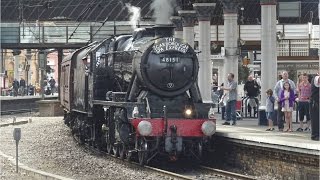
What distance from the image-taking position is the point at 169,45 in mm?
16641

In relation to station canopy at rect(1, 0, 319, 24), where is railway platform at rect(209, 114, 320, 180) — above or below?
below

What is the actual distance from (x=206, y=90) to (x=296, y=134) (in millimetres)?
12631

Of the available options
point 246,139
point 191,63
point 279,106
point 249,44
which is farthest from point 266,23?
point 249,44

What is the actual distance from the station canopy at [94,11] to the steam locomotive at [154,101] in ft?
81.8

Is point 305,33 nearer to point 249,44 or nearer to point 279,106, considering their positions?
point 249,44

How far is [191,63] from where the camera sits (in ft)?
55.8

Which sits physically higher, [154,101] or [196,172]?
[154,101]

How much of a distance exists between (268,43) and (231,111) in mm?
2422


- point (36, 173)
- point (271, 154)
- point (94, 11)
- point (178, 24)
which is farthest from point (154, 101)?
point (94, 11)

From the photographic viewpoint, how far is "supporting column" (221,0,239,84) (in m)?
26.7

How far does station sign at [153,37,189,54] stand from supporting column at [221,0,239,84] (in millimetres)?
9863

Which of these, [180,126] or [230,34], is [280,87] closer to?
[180,126]

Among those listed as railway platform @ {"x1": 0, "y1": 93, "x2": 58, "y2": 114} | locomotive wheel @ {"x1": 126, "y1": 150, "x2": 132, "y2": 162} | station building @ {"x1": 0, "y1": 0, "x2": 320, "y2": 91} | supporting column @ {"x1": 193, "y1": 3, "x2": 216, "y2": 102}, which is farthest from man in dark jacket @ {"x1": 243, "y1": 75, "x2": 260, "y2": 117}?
railway platform @ {"x1": 0, "y1": 93, "x2": 58, "y2": 114}

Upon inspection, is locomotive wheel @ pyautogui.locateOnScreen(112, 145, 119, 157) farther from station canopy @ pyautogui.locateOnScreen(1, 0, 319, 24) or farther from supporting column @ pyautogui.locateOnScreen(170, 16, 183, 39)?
station canopy @ pyautogui.locateOnScreen(1, 0, 319, 24)
